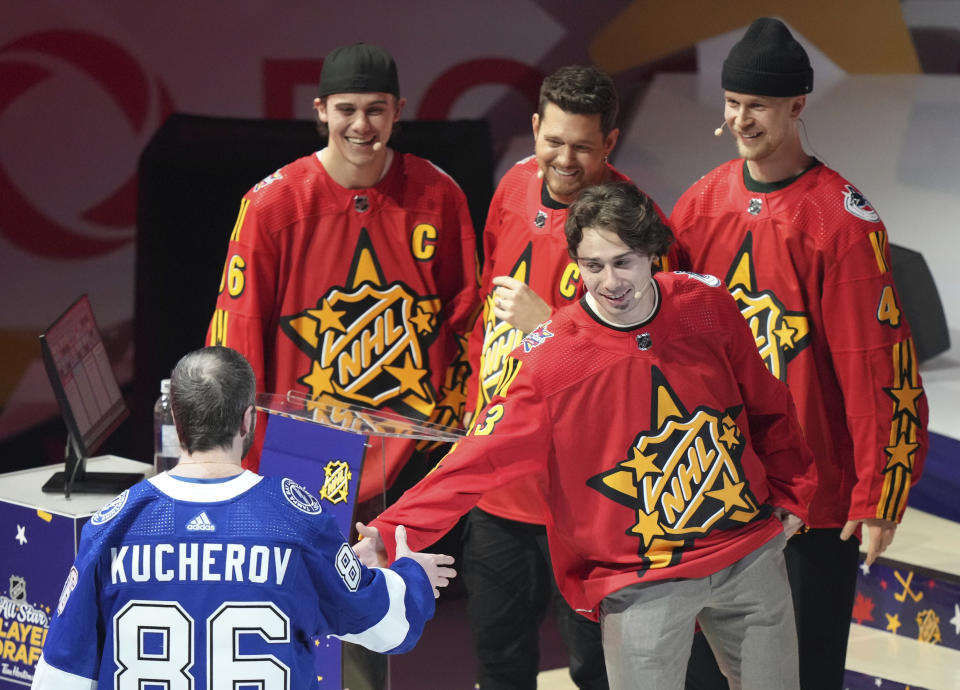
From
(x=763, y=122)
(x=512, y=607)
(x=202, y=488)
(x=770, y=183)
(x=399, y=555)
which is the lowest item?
(x=512, y=607)

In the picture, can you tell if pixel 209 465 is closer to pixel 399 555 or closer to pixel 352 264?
pixel 399 555

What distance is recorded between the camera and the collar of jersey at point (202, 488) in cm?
227

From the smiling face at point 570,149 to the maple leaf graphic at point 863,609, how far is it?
2.15 m

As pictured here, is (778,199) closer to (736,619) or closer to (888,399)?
(888,399)

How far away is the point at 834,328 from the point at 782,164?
1.45 ft

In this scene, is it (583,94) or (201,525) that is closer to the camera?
(201,525)

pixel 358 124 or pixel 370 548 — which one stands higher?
pixel 358 124

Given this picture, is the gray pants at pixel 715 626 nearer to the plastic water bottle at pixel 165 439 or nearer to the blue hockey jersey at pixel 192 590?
the blue hockey jersey at pixel 192 590

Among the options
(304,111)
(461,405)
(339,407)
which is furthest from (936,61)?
(339,407)

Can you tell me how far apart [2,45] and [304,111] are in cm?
118

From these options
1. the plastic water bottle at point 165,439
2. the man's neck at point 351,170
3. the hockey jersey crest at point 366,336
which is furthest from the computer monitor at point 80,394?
the man's neck at point 351,170

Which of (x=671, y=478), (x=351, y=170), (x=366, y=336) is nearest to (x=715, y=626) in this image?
(x=671, y=478)

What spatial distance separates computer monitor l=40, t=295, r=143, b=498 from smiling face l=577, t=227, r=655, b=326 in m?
1.87

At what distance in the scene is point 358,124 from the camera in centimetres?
368
